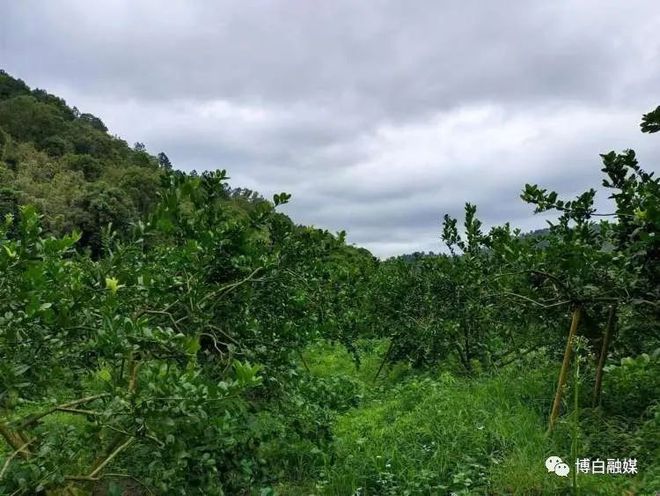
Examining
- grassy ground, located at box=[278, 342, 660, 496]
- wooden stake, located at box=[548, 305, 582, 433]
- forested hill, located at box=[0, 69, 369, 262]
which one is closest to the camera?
grassy ground, located at box=[278, 342, 660, 496]

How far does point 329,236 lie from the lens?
133 inches

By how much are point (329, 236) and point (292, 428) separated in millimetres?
1197

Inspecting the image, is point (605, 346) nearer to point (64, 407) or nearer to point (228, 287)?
point (228, 287)

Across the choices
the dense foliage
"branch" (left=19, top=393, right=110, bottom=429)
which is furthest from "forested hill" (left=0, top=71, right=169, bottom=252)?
"branch" (left=19, top=393, right=110, bottom=429)

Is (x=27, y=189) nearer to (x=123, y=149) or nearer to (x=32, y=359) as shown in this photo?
(x=123, y=149)

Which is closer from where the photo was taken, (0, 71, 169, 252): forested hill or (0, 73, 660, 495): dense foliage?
(0, 73, 660, 495): dense foliage

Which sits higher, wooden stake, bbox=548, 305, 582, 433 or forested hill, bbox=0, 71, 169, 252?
forested hill, bbox=0, 71, 169, 252

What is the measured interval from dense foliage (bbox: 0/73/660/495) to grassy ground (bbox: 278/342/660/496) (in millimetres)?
17

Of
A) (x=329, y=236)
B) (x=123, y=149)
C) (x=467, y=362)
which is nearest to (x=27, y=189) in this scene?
(x=123, y=149)

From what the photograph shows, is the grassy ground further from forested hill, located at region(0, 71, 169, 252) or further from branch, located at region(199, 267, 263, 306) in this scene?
forested hill, located at region(0, 71, 169, 252)

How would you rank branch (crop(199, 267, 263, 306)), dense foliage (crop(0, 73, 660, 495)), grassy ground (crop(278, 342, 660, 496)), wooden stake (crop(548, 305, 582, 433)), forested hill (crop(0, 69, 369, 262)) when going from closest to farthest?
dense foliage (crop(0, 73, 660, 495))
branch (crop(199, 267, 263, 306))
grassy ground (crop(278, 342, 660, 496))
wooden stake (crop(548, 305, 582, 433))
forested hill (crop(0, 69, 369, 262))

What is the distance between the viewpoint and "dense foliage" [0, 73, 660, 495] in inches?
80.2

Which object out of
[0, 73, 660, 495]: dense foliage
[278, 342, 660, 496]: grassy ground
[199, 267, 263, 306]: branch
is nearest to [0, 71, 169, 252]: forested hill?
[278, 342, 660, 496]: grassy ground

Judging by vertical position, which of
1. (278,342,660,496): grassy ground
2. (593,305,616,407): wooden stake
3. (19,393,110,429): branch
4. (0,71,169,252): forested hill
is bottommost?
(278,342,660,496): grassy ground
